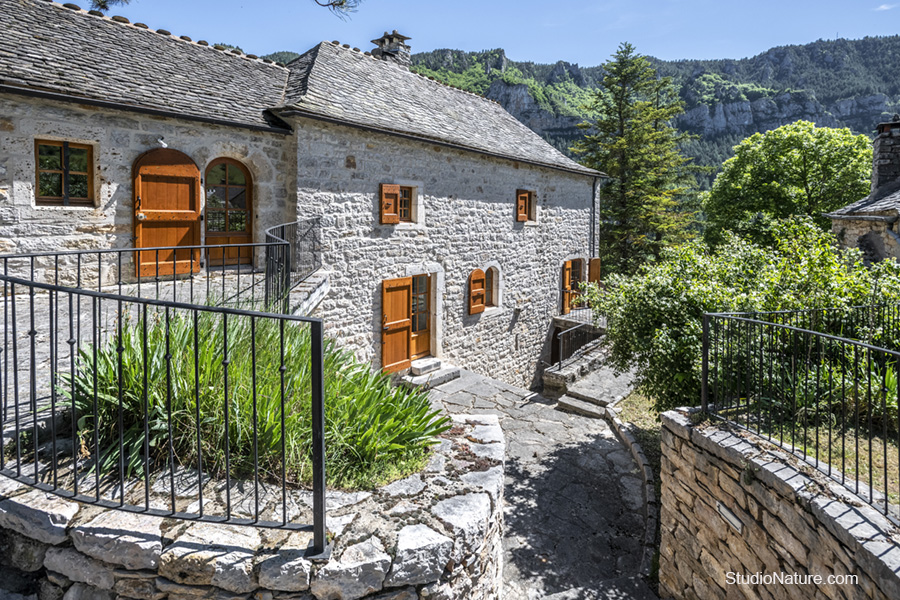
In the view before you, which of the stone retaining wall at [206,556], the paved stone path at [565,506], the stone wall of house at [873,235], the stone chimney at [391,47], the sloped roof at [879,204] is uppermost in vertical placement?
the stone chimney at [391,47]

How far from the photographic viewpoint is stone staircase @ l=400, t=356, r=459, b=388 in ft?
35.5

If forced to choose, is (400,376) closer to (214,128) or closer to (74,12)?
(214,128)

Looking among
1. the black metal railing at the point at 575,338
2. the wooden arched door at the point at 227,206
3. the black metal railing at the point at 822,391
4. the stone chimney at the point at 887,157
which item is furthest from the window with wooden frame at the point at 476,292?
Answer: the stone chimney at the point at 887,157

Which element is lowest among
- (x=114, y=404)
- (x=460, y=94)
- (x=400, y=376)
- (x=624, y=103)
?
(x=400, y=376)

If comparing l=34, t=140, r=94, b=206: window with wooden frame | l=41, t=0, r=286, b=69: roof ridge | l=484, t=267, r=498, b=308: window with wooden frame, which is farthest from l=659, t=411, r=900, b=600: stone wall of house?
l=41, t=0, r=286, b=69: roof ridge

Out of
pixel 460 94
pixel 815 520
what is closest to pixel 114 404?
pixel 815 520

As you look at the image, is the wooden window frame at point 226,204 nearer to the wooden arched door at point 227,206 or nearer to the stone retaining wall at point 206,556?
the wooden arched door at point 227,206

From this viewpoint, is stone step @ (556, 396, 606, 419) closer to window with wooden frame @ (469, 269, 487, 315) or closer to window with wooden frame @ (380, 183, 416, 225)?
window with wooden frame @ (469, 269, 487, 315)

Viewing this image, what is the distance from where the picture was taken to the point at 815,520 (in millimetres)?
3344

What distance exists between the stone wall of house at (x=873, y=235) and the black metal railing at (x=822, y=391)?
6956mm

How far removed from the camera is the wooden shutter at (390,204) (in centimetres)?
1019

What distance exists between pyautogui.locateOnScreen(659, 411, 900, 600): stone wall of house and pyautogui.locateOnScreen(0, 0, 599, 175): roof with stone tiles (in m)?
7.50

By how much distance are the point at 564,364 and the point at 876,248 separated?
292 inches

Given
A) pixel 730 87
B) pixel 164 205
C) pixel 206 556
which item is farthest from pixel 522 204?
pixel 730 87
